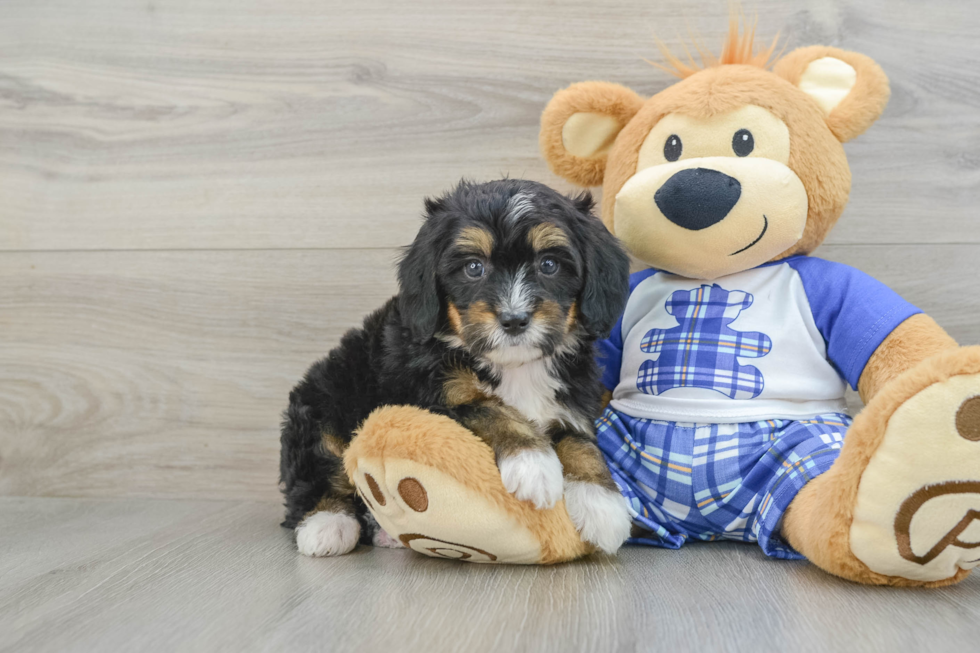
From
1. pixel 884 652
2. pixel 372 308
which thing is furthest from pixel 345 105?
pixel 884 652

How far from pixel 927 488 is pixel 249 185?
6.50ft

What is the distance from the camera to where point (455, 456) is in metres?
1.38

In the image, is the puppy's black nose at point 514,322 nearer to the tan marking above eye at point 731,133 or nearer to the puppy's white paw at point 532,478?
the puppy's white paw at point 532,478

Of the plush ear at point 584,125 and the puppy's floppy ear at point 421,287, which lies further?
the plush ear at point 584,125

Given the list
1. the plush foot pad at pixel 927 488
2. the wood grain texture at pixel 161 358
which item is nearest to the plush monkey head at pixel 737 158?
the plush foot pad at pixel 927 488

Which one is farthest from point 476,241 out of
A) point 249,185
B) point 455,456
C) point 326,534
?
point 249,185

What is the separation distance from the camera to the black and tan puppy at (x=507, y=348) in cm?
139

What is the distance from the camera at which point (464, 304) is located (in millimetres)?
1435

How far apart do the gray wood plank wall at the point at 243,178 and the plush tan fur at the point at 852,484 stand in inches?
38.1

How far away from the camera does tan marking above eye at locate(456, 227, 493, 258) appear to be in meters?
1.41

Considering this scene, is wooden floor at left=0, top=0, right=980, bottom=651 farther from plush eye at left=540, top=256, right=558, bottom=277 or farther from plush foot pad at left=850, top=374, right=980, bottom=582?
plush foot pad at left=850, top=374, right=980, bottom=582

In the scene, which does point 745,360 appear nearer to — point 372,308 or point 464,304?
point 464,304

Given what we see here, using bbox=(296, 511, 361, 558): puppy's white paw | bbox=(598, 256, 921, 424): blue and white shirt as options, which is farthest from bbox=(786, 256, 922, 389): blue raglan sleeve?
bbox=(296, 511, 361, 558): puppy's white paw

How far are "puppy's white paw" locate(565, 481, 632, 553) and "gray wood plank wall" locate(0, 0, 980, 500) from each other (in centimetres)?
104
